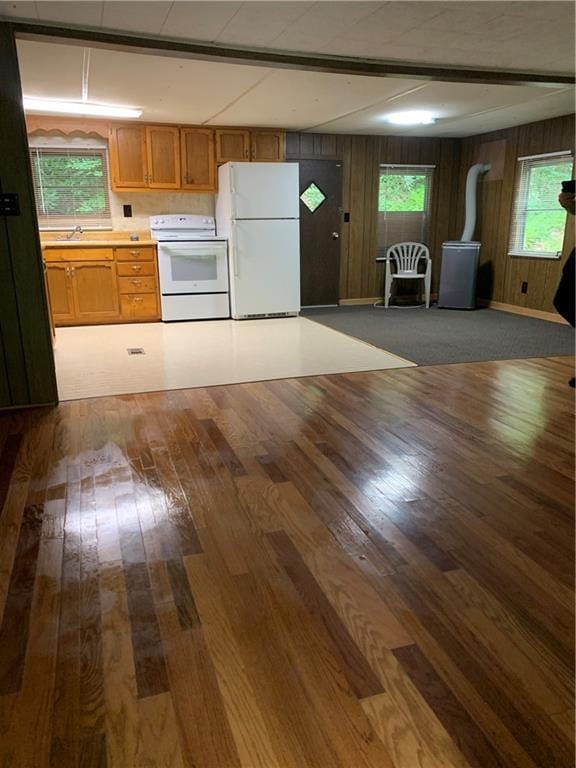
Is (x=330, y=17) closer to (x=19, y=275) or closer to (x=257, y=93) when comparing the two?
(x=257, y=93)

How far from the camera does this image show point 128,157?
20.5ft

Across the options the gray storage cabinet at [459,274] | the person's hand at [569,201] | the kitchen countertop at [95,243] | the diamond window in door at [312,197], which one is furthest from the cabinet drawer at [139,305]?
the person's hand at [569,201]

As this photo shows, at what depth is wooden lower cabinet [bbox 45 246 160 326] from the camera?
6.01 meters

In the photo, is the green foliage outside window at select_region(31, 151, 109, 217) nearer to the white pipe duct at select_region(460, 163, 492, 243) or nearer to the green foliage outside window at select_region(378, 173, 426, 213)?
the green foliage outside window at select_region(378, 173, 426, 213)

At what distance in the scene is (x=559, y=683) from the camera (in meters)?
1.38

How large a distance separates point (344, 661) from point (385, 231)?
691 cm

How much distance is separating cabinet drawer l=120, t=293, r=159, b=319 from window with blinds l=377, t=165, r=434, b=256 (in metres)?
3.19

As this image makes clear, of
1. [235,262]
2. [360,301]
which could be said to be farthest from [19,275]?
[360,301]

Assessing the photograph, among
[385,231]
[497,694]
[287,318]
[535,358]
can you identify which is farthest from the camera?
[385,231]

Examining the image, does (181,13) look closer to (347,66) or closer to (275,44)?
(275,44)

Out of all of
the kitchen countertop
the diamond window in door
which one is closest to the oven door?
the kitchen countertop

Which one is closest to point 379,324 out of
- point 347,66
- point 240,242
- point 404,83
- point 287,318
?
point 287,318

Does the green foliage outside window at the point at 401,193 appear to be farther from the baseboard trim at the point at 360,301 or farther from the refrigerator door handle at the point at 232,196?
the refrigerator door handle at the point at 232,196

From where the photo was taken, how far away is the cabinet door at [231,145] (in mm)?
6516
